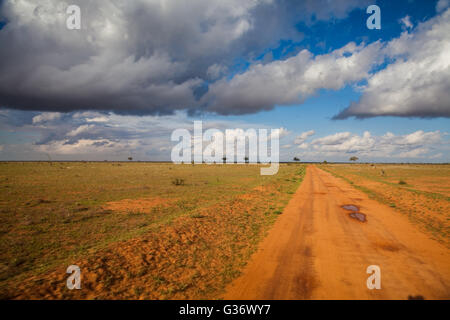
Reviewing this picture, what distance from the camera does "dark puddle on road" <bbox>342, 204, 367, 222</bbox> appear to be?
39.2ft

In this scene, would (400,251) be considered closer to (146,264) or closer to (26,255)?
(146,264)

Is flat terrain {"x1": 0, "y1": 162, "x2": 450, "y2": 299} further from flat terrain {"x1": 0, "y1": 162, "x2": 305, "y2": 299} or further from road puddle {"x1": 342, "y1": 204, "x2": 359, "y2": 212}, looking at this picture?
road puddle {"x1": 342, "y1": 204, "x2": 359, "y2": 212}

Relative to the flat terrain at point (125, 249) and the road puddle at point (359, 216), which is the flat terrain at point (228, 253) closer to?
the flat terrain at point (125, 249)

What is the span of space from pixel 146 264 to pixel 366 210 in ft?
45.9

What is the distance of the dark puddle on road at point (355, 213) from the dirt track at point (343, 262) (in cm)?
71

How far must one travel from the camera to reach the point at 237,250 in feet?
25.9

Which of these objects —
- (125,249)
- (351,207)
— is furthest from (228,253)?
(351,207)

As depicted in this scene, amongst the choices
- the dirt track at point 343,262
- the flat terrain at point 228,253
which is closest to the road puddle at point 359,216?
the flat terrain at point 228,253

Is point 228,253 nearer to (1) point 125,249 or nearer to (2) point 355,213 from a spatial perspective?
(1) point 125,249

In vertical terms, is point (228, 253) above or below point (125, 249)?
below

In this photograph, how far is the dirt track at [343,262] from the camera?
5.12m

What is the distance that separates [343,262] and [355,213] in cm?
783

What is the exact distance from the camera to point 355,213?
13109 mm
